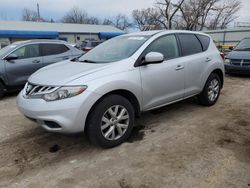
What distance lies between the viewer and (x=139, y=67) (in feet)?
12.9

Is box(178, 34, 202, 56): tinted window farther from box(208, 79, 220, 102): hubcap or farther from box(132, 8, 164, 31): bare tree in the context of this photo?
box(132, 8, 164, 31): bare tree

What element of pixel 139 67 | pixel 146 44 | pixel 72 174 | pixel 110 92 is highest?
pixel 146 44

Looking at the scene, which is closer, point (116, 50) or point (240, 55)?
point (116, 50)

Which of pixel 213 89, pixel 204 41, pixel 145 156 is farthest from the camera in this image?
pixel 213 89

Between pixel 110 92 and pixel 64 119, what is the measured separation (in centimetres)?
74

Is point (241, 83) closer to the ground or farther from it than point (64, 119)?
closer to the ground

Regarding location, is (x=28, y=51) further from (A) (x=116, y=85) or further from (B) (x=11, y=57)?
(A) (x=116, y=85)

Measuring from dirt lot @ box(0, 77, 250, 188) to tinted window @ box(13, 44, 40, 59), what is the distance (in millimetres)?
2734

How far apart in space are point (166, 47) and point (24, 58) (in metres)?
4.45

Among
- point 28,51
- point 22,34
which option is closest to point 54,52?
point 28,51

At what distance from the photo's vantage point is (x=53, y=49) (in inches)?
307

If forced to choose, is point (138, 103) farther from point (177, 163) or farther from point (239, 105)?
point (239, 105)

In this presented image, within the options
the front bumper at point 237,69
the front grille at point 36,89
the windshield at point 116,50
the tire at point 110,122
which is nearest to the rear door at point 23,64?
the windshield at point 116,50

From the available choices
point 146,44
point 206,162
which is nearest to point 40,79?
point 146,44
